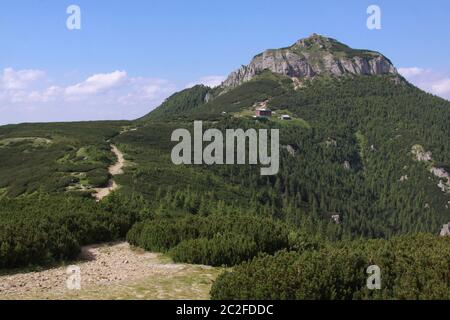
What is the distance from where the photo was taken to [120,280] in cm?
1090

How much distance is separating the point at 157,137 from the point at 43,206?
83905 mm

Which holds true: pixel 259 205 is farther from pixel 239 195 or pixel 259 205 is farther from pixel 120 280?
pixel 120 280

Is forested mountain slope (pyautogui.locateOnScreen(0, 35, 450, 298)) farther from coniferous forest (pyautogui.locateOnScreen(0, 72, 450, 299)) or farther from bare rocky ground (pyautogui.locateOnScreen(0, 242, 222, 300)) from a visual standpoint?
bare rocky ground (pyautogui.locateOnScreen(0, 242, 222, 300))

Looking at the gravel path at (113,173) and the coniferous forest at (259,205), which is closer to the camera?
the coniferous forest at (259,205)

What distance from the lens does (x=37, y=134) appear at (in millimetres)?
93188

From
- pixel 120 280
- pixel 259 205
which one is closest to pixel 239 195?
pixel 259 205


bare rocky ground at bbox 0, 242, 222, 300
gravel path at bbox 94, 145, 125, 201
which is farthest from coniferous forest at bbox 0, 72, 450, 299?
gravel path at bbox 94, 145, 125, 201

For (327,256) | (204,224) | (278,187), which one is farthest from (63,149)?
(327,256)

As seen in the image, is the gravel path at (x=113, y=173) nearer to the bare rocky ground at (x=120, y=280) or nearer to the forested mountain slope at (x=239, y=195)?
the forested mountain slope at (x=239, y=195)

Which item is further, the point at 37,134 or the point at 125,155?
the point at 37,134

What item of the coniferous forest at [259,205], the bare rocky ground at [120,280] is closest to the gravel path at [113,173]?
the coniferous forest at [259,205]

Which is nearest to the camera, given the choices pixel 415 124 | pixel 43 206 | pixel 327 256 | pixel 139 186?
pixel 327 256

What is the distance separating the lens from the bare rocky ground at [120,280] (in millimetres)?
9211

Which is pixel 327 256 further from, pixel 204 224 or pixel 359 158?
pixel 359 158
